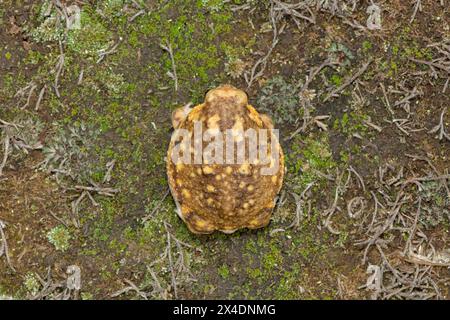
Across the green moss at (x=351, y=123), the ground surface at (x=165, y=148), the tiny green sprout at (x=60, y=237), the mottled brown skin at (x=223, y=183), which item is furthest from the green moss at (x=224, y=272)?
the green moss at (x=351, y=123)

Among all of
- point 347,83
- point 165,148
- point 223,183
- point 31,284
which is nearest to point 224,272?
point 223,183

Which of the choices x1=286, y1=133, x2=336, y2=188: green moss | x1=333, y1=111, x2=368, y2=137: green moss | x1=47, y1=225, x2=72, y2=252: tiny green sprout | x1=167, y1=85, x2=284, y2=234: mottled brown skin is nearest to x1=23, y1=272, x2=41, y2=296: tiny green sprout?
x1=47, y1=225, x2=72, y2=252: tiny green sprout

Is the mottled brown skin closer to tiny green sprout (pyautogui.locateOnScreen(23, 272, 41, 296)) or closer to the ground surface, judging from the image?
the ground surface

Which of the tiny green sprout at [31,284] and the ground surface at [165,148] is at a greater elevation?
the ground surface at [165,148]

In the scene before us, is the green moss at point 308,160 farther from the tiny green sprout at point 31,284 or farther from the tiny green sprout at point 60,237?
the tiny green sprout at point 31,284

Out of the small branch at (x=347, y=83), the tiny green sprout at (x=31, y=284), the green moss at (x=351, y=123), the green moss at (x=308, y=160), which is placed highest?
the small branch at (x=347, y=83)

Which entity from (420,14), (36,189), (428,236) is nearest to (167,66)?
(36,189)

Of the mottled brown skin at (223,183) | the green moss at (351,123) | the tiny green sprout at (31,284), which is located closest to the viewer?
the mottled brown skin at (223,183)

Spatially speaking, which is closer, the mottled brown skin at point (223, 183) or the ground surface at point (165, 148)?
the mottled brown skin at point (223, 183)

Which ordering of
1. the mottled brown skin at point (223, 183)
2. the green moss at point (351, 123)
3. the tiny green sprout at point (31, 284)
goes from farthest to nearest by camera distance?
the green moss at point (351, 123)
the tiny green sprout at point (31, 284)
the mottled brown skin at point (223, 183)
